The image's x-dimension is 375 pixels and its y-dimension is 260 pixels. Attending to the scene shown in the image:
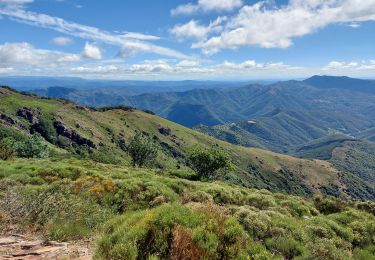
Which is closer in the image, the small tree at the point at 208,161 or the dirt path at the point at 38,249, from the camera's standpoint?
the dirt path at the point at 38,249

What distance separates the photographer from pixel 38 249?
451 inches

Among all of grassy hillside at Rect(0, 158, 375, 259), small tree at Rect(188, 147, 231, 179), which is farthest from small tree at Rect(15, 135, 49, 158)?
grassy hillside at Rect(0, 158, 375, 259)

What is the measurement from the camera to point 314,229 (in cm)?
1705

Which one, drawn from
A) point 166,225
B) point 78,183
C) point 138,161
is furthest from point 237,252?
point 138,161

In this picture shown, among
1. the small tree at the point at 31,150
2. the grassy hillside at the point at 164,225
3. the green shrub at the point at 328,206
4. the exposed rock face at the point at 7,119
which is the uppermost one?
the grassy hillside at the point at 164,225

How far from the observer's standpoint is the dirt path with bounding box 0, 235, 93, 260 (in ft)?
35.7

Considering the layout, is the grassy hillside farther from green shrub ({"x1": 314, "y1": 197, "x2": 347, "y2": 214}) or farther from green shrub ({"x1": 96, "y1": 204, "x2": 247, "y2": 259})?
green shrub ({"x1": 314, "y1": 197, "x2": 347, "y2": 214})

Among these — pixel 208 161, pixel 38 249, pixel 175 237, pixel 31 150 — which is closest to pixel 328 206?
pixel 175 237

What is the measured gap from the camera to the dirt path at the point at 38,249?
10.9 metres

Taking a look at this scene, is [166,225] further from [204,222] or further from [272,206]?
[272,206]

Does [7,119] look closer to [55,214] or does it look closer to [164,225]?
[55,214]

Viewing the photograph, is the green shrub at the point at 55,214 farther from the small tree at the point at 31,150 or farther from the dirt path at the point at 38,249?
the small tree at the point at 31,150

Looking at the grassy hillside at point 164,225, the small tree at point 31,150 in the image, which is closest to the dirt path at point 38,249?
the grassy hillside at point 164,225

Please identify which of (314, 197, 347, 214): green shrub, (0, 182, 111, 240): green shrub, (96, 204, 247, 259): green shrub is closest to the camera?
(96, 204, 247, 259): green shrub
